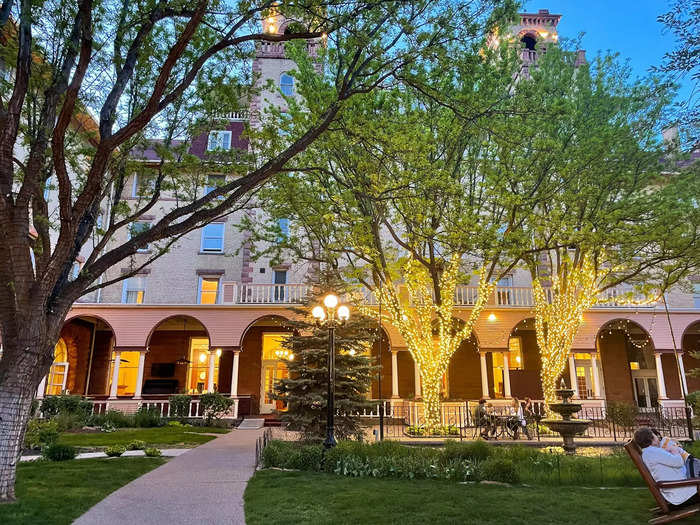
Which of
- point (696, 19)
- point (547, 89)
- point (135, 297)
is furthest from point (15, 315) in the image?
point (135, 297)

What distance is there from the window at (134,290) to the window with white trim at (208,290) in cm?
323

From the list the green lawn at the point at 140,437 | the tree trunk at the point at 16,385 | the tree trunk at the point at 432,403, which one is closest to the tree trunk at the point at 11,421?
the tree trunk at the point at 16,385

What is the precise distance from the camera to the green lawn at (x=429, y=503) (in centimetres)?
674

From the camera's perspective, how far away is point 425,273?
18.9 metres

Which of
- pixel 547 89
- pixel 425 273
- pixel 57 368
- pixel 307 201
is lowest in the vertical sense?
pixel 57 368

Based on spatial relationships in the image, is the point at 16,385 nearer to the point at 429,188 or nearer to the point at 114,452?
the point at 114,452

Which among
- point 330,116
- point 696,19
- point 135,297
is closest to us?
point 696,19

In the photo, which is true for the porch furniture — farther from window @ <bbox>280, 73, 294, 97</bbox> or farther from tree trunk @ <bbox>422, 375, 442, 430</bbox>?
window @ <bbox>280, 73, 294, 97</bbox>

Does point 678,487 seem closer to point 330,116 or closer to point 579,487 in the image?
point 579,487

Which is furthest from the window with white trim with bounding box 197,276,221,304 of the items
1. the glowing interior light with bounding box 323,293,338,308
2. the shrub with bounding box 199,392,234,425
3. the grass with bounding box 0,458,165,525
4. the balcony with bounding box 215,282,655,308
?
the glowing interior light with bounding box 323,293,338,308

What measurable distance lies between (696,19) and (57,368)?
29.0 meters

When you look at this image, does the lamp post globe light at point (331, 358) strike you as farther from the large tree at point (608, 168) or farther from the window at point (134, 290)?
the window at point (134, 290)

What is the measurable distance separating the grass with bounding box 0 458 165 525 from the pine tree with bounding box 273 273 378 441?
382cm

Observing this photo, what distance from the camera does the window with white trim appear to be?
26.6m
